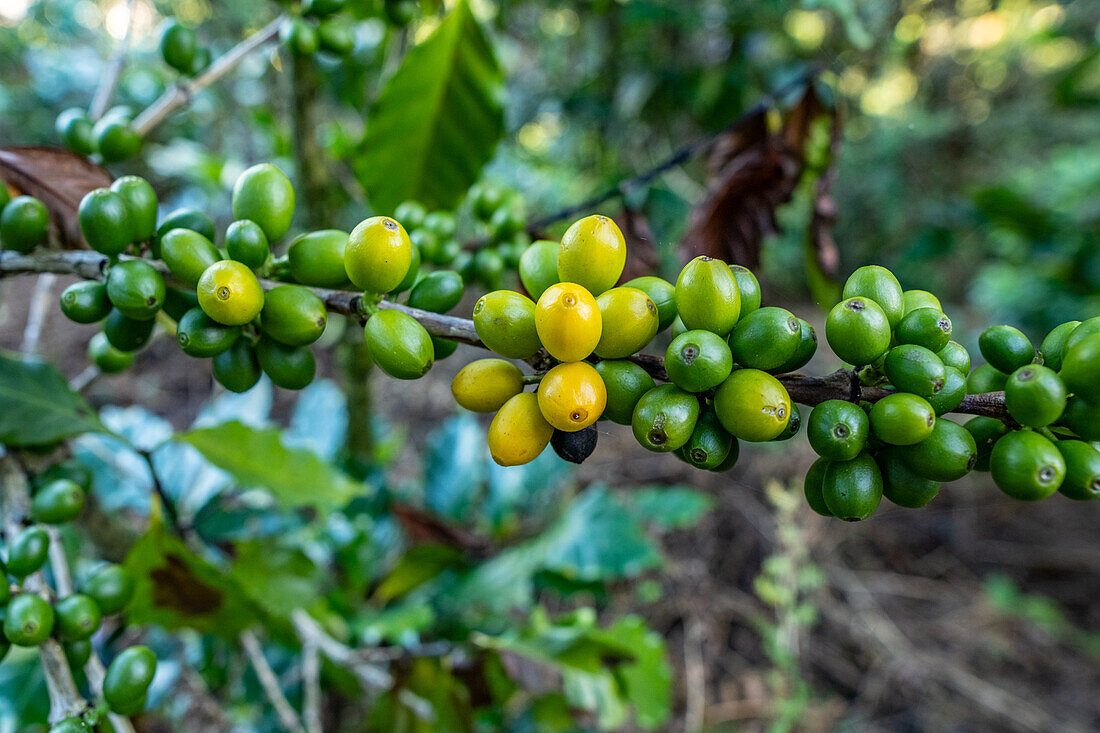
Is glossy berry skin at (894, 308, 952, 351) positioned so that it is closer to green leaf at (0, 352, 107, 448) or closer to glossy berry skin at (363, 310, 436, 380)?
glossy berry skin at (363, 310, 436, 380)

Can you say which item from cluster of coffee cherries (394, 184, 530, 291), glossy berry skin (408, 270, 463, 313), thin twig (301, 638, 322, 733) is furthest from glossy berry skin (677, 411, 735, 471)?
thin twig (301, 638, 322, 733)

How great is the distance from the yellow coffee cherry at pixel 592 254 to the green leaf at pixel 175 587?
971 mm

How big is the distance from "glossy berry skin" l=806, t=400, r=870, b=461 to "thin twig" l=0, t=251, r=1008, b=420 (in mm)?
35

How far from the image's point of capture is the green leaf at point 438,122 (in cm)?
146

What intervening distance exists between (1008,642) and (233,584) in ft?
12.2

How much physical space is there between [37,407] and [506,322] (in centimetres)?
94

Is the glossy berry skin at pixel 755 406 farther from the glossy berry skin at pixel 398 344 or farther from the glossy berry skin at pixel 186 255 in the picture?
the glossy berry skin at pixel 186 255

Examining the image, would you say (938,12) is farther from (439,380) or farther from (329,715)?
(329,715)

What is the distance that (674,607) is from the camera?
3.14 metres

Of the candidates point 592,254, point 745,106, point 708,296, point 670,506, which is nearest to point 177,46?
point 592,254

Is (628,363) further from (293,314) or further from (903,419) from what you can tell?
(293,314)

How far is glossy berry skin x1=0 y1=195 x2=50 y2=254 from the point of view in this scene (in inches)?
29.1

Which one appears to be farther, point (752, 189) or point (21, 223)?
point (752, 189)

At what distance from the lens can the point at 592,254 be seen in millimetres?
608
